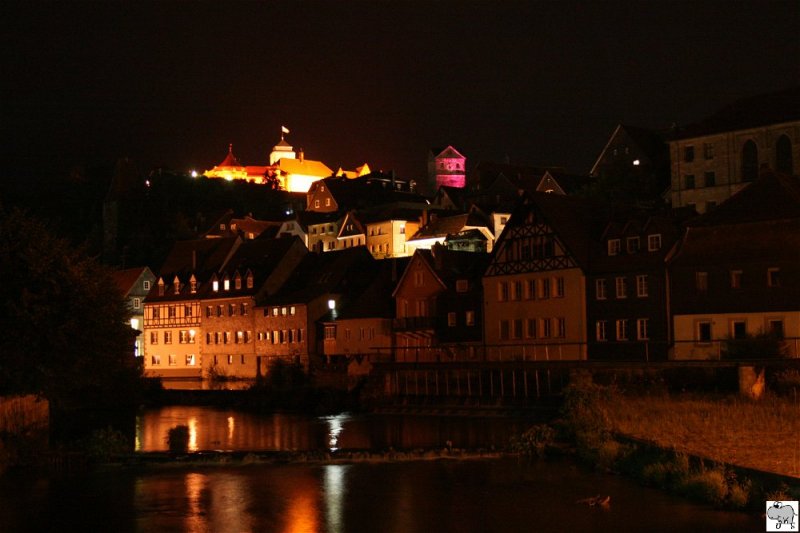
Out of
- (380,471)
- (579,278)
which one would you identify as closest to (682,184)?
(579,278)

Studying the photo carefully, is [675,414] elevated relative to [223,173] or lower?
lower

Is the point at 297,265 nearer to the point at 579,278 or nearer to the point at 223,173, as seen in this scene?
the point at 579,278

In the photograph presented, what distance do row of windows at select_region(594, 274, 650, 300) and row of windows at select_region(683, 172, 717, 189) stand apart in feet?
73.7

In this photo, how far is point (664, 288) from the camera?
54906 millimetres

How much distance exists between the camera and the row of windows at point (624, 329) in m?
55.6

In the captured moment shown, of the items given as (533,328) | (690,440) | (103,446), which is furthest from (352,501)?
(533,328)

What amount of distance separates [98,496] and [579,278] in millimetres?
36737

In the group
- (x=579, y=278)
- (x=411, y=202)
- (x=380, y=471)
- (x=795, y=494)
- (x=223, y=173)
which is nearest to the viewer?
(x=795, y=494)

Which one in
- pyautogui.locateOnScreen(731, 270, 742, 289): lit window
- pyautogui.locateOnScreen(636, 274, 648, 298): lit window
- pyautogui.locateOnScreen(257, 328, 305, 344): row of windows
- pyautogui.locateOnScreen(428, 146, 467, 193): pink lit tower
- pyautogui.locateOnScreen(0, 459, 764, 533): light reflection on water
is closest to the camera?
pyautogui.locateOnScreen(0, 459, 764, 533): light reflection on water

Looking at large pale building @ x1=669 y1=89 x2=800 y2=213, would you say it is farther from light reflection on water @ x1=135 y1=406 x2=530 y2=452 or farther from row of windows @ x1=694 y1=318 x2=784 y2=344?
light reflection on water @ x1=135 y1=406 x2=530 y2=452

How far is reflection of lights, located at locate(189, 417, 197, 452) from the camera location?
4370cm

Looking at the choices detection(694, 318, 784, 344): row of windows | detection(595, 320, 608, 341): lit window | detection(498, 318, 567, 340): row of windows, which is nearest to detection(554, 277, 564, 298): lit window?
detection(498, 318, 567, 340): row of windows

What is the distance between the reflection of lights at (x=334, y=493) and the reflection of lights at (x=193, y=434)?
10.9 metres

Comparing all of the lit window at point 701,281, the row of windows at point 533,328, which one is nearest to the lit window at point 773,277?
the lit window at point 701,281
